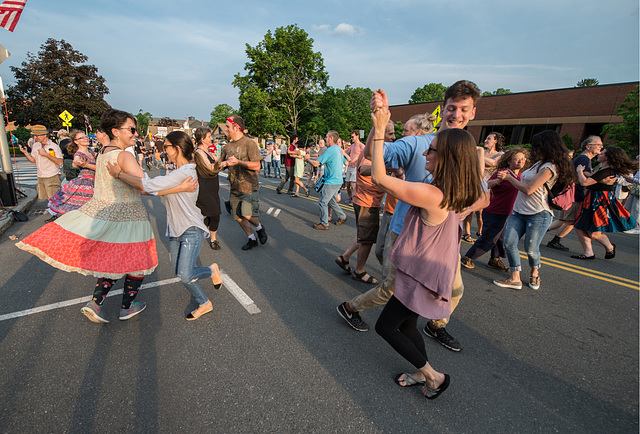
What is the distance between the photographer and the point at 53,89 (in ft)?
118

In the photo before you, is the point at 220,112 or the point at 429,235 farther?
the point at 220,112

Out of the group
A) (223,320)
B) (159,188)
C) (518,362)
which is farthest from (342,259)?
(159,188)

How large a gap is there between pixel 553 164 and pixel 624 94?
3053cm

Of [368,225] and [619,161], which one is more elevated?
[619,161]

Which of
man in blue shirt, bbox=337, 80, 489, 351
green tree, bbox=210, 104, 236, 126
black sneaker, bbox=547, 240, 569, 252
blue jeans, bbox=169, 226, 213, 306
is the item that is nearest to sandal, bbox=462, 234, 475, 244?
black sneaker, bbox=547, 240, 569, 252

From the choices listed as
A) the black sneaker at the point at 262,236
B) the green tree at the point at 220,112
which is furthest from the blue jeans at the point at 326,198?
the green tree at the point at 220,112

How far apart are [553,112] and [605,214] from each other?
29.2m

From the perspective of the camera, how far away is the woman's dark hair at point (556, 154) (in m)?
3.55

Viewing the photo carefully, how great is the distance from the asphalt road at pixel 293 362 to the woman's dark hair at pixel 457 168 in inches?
58.0

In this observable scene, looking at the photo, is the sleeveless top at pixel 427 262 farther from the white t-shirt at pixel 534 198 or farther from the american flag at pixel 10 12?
the american flag at pixel 10 12

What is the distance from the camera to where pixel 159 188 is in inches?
98.8

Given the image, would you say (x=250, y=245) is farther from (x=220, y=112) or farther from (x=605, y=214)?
(x=220, y=112)

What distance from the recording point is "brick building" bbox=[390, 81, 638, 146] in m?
24.8

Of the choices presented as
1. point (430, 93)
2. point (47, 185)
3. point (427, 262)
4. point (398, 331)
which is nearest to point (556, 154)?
point (427, 262)
